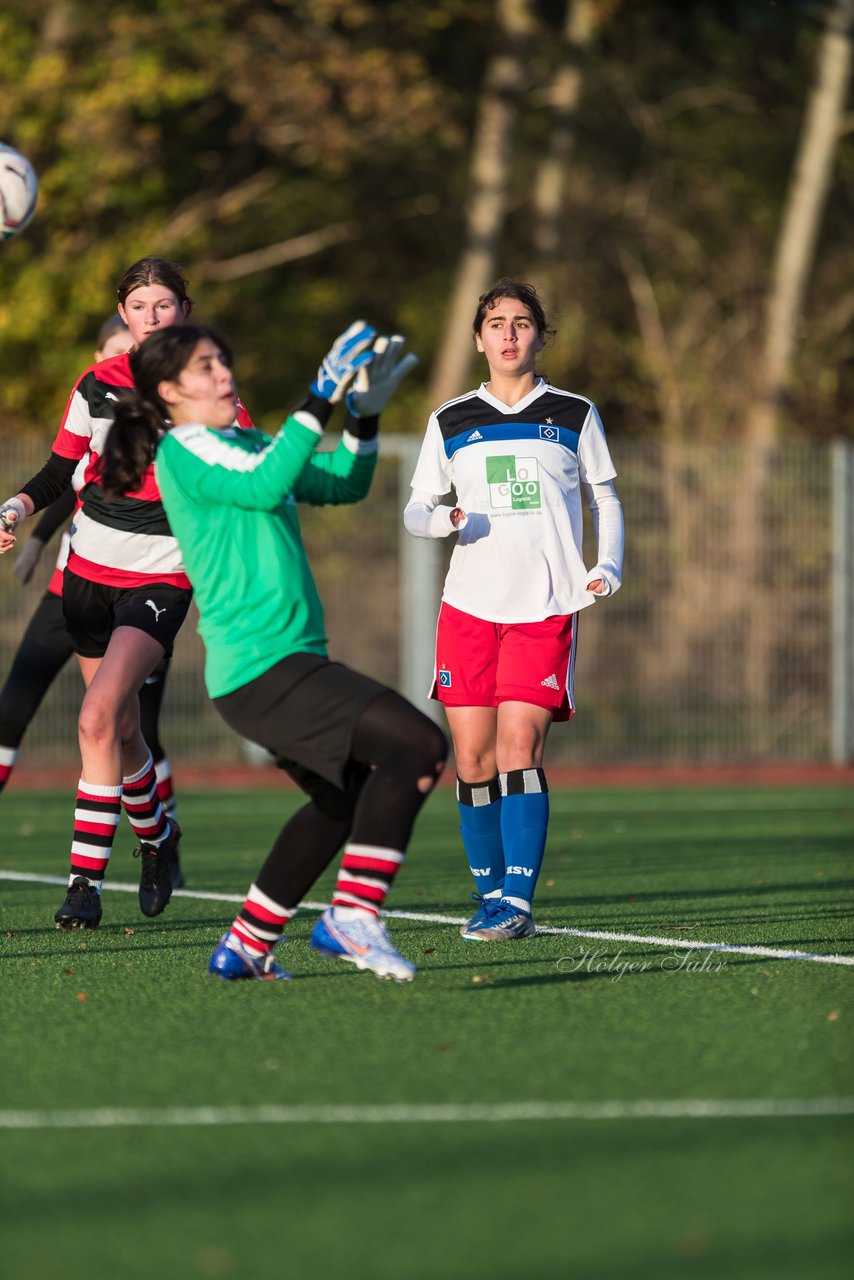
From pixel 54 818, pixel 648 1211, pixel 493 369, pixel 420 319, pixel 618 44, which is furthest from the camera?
pixel 420 319

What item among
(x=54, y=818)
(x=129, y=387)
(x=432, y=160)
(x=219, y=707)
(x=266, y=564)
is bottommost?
(x=54, y=818)

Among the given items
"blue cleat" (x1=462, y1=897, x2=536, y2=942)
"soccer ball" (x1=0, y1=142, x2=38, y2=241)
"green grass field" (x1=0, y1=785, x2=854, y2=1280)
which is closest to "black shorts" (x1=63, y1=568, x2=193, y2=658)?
"green grass field" (x1=0, y1=785, x2=854, y2=1280)

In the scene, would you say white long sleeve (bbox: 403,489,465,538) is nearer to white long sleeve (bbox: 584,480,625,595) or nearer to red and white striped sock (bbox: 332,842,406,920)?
white long sleeve (bbox: 584,480,625,595)

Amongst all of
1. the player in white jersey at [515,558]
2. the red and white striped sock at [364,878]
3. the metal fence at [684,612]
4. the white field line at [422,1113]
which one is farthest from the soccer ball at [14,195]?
the metal fence at [684,612]

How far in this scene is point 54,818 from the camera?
12500 mm

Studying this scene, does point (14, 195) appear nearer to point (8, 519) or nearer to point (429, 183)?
point (8, 519)

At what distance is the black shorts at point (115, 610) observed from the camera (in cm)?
695

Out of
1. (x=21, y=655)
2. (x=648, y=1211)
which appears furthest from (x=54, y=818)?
(x=648, y=1211)

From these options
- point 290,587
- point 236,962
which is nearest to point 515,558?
point 290,587

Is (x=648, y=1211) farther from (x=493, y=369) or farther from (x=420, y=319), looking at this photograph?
(x=420, y=319)

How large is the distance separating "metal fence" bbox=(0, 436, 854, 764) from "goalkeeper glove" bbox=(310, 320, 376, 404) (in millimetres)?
11103

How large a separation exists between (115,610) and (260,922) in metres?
1.80

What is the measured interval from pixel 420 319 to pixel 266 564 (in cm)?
2099

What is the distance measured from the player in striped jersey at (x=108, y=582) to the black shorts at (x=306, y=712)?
1.56m
